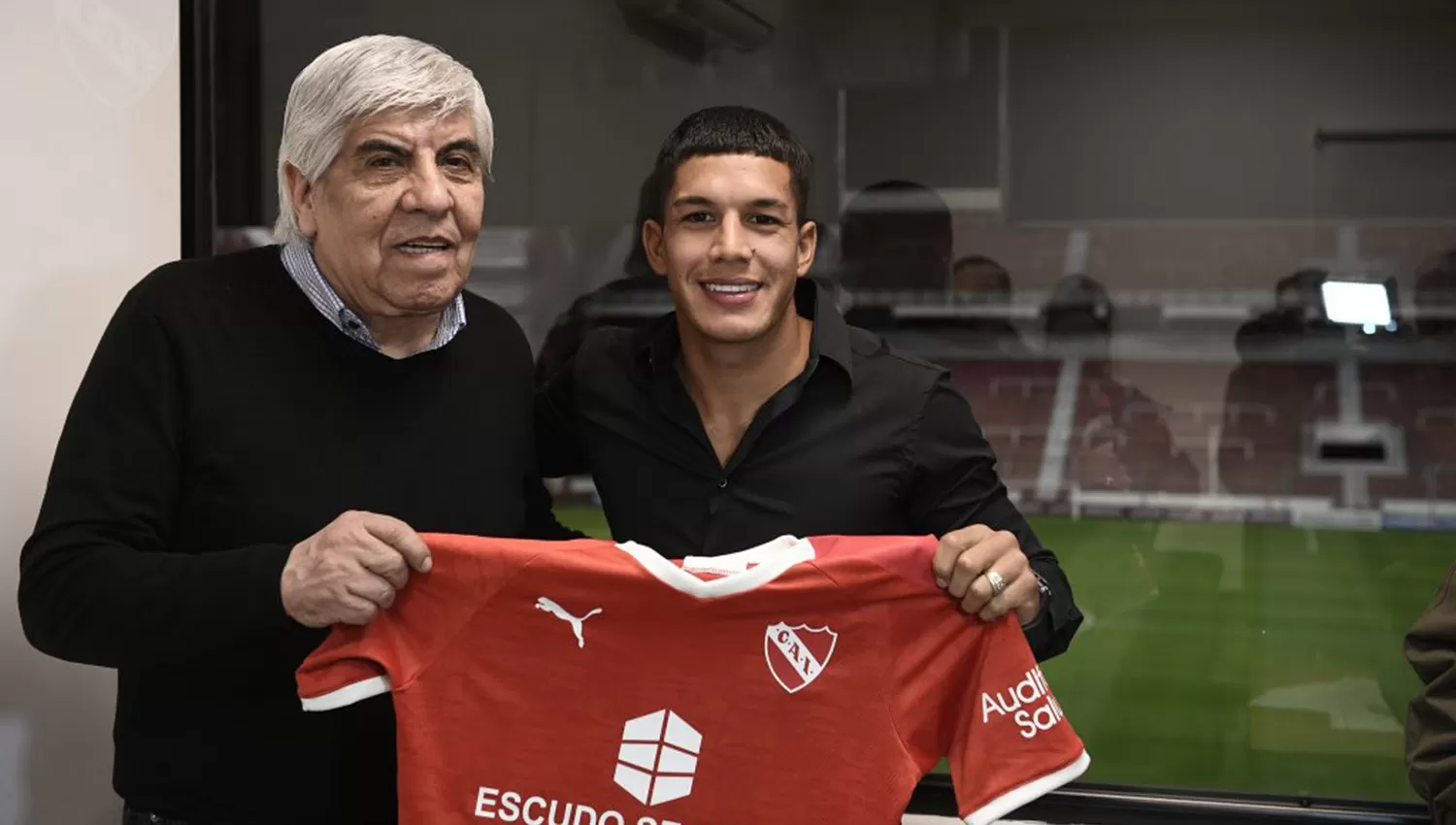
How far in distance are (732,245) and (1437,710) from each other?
3.62ft

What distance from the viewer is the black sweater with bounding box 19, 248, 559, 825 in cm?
147

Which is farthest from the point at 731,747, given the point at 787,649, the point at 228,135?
the point at 228,135

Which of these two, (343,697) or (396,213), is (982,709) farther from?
(396,213)

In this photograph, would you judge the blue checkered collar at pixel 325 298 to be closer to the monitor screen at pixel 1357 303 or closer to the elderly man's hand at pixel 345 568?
the elderly man's hand at pixel 345 568

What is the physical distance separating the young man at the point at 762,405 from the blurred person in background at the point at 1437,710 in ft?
1.67

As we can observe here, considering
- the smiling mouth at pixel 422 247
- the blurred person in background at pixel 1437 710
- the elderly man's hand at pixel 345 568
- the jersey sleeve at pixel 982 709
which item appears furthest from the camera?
the blurred person in background at pixel 1437 710

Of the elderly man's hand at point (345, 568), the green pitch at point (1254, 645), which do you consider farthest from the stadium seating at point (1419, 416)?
the elderly man's hand at point (345, 568)

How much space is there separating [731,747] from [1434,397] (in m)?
1.83

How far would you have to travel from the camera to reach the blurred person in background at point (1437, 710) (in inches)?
68.8

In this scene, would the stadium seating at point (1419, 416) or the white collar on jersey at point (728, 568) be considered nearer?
the white collar on jersey at point (728, 568)

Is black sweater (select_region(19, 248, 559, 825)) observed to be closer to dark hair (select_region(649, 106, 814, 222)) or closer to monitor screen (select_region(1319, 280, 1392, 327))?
dark hair (select_region(649, 106, 814, 222))

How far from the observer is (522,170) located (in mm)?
2887

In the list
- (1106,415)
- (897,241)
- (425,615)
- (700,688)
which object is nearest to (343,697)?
(425,615)

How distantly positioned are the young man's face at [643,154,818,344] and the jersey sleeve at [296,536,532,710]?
41 centimetres
